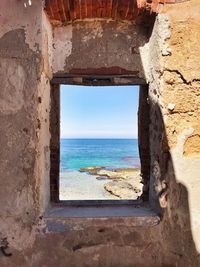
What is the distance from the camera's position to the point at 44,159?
2514 mm

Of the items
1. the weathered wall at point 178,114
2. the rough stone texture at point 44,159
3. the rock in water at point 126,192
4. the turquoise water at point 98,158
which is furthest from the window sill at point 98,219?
the turquoise water at point 98,158

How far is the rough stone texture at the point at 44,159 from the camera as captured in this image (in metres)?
2.31

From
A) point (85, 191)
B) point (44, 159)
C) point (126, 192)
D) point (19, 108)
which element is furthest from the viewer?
point (85, 191)

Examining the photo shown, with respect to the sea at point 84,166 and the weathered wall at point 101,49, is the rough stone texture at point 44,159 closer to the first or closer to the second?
the weathered wall at point 101,49

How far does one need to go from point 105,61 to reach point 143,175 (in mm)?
1010

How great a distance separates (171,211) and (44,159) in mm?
1024

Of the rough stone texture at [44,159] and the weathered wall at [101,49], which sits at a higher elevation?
the weathered wall at [101,49]

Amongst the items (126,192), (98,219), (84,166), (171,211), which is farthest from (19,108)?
(84,166)

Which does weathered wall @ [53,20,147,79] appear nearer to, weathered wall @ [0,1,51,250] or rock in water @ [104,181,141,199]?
weathered wall @ [0,1,51,250]

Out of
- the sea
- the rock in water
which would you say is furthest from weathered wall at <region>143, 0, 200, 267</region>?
the sea

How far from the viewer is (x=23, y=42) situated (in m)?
2.32

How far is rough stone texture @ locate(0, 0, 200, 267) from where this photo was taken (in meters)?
2.31

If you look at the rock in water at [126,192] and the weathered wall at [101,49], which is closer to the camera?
the weathered wall at [101,49]

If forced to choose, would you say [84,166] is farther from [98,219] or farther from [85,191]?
[98,219]
